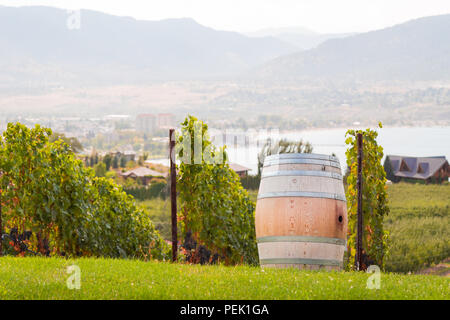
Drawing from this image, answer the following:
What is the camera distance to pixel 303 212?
772cm

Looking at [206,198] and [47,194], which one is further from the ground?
[47,194]

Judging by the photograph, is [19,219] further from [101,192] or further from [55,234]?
[101,192]

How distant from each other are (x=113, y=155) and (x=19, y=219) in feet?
191

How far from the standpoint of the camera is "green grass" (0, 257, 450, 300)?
20.0 feet

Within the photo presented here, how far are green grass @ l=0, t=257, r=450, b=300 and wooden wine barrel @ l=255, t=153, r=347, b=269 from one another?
426 mm

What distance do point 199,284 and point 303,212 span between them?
1.95 meters

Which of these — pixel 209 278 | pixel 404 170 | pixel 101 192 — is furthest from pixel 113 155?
pixel 209 278

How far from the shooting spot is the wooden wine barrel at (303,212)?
7.73 m
